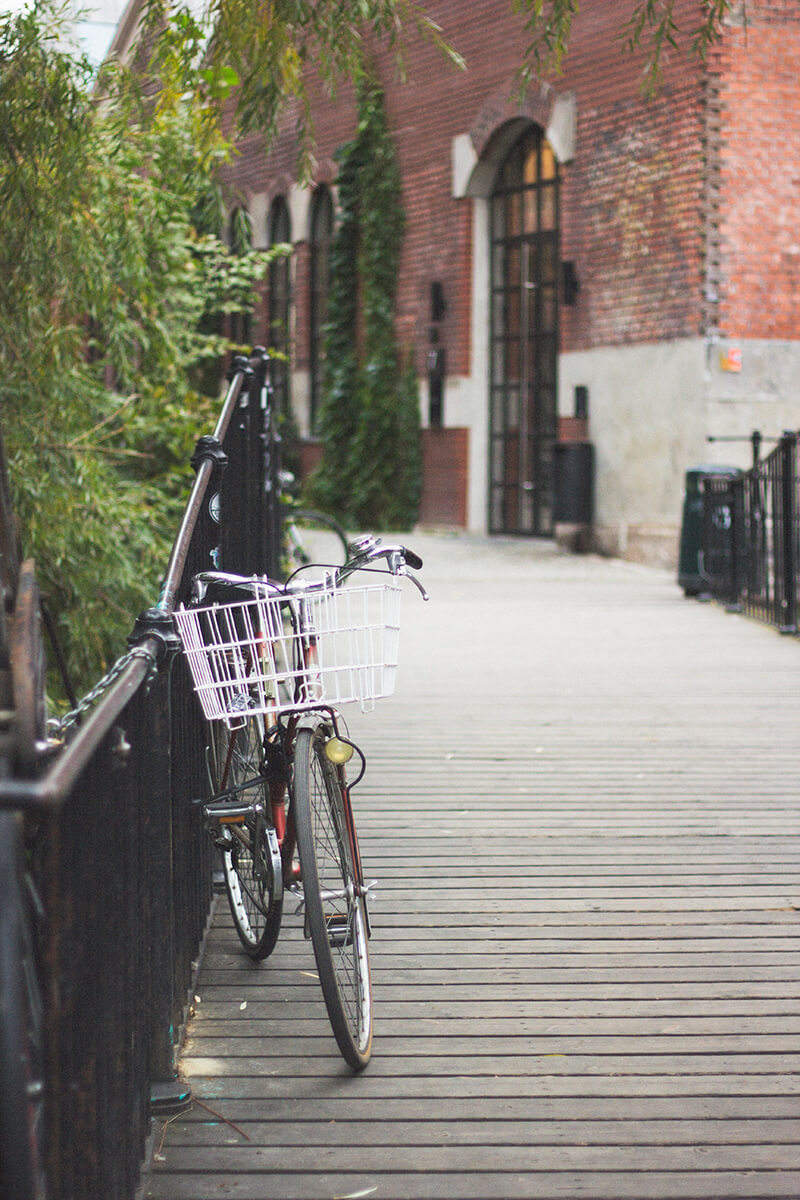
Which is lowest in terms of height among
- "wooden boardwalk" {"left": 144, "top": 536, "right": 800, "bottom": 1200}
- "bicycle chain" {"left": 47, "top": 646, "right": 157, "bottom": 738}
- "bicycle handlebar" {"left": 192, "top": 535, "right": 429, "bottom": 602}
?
"wooden boardwalk" {"left": 144, "top": 536, "right": 800, "bottom": 1200}

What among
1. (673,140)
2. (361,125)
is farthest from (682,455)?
(361,125)

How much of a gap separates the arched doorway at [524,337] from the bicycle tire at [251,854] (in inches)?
531

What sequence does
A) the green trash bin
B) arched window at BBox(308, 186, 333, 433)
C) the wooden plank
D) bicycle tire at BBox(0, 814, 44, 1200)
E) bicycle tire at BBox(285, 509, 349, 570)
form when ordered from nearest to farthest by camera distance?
bicycle tire at BBox(0, 814, 44, 1200) < the wooden plank < bicycle tire at BBox(285, 509, 349, 570) < the green trash bin < arched window at BBox(308, 186, 333, 433)

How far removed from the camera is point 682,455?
1471cm

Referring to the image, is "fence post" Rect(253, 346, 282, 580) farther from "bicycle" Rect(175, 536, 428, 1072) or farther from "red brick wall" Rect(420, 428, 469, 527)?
"red brick wall" Rect(420, 428, 469, 527)

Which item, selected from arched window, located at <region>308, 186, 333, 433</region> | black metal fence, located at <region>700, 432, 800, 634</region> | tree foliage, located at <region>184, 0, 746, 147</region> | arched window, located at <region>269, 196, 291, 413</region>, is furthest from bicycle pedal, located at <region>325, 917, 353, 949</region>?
arched window, located at <region>269, 196, 291, 413</region>

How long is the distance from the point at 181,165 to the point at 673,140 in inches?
292

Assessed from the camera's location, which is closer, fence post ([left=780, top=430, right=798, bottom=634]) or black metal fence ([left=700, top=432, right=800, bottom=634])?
fence post ([left=780, top=430, right=798, bottom=634])

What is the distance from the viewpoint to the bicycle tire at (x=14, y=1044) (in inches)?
63.2

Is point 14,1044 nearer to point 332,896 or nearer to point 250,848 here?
point 332,896

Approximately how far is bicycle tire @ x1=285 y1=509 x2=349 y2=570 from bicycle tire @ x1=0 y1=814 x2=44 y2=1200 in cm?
532

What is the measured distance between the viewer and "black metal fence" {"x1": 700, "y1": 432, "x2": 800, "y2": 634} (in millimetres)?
10164

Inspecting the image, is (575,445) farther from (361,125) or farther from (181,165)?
(181,165)

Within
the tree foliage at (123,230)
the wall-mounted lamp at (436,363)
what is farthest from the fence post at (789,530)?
the wall-mounted lamp at (436,363)
